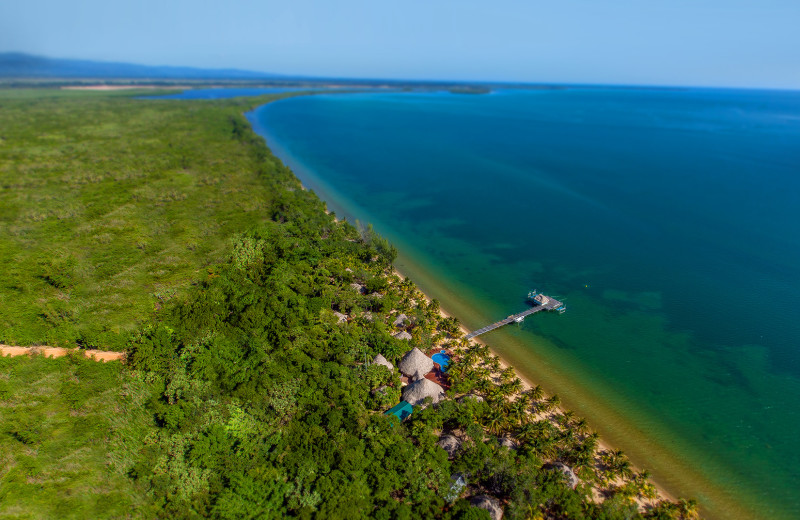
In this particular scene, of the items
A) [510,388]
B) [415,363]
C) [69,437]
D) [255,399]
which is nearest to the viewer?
[69,437]

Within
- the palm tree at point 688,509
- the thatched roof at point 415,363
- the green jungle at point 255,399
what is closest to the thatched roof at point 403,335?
the green jungle at point 255,399

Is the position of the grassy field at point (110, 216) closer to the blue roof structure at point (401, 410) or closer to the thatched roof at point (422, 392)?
the blue roof structure at point (401, 410)

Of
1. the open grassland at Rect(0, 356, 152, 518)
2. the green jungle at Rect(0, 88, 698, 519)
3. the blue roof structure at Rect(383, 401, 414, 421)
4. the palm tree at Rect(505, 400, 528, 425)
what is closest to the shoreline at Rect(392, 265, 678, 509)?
the green jungle at Rect(0, 88, 698, 519)

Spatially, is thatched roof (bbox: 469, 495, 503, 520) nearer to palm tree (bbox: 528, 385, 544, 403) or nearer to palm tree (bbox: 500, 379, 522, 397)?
palm tree (bbox: 500, 379, 522, 397)

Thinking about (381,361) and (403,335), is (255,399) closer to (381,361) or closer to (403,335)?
(381,361)

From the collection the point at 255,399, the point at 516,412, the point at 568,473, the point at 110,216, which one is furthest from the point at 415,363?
the point at 110,216

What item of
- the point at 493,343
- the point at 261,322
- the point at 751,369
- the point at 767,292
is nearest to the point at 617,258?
the point at 767,292
